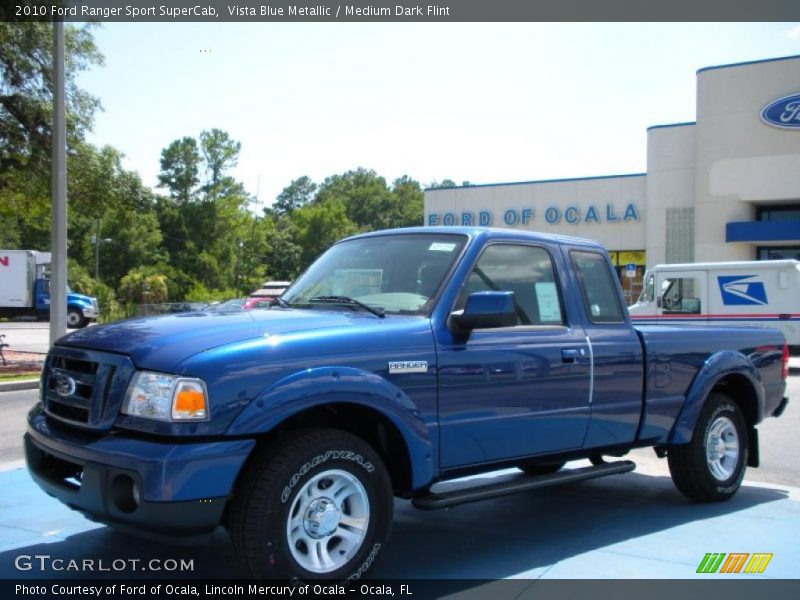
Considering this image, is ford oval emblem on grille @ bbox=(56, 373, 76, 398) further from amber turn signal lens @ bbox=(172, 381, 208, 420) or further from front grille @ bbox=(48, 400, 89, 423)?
amber turn signal lens @ bbox=(172, 381, 208, 420)

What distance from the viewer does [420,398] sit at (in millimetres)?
4328

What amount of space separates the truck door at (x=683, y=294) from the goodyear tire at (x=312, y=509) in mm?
16922

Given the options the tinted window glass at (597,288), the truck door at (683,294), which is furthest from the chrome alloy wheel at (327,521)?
the truck door at (683,294)

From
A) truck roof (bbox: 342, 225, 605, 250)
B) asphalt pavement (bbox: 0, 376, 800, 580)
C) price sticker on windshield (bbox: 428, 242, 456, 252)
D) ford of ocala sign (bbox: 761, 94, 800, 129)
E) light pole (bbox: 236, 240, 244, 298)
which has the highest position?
ford of ocala sign (bbox: 761, 94, 800, 129)

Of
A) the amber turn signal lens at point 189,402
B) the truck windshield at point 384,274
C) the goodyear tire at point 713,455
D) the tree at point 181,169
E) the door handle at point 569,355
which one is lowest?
the goodyear tire at point 713,455

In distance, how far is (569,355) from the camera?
5109 millimetres

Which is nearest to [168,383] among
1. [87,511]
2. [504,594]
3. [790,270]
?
[87,511]

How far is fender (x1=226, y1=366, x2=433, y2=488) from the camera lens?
12.2ft

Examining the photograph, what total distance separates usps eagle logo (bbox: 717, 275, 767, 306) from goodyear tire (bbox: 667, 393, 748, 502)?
13996 mm

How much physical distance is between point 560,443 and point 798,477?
146 inches

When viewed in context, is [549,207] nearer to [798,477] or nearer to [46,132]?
[46,132]

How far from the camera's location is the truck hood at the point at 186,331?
3779 millimetres

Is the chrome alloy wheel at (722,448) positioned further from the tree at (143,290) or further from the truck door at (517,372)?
the tree at (143,290)

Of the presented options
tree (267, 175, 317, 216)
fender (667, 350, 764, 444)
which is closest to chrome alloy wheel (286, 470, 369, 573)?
fender (667, 350, 764, 444)
